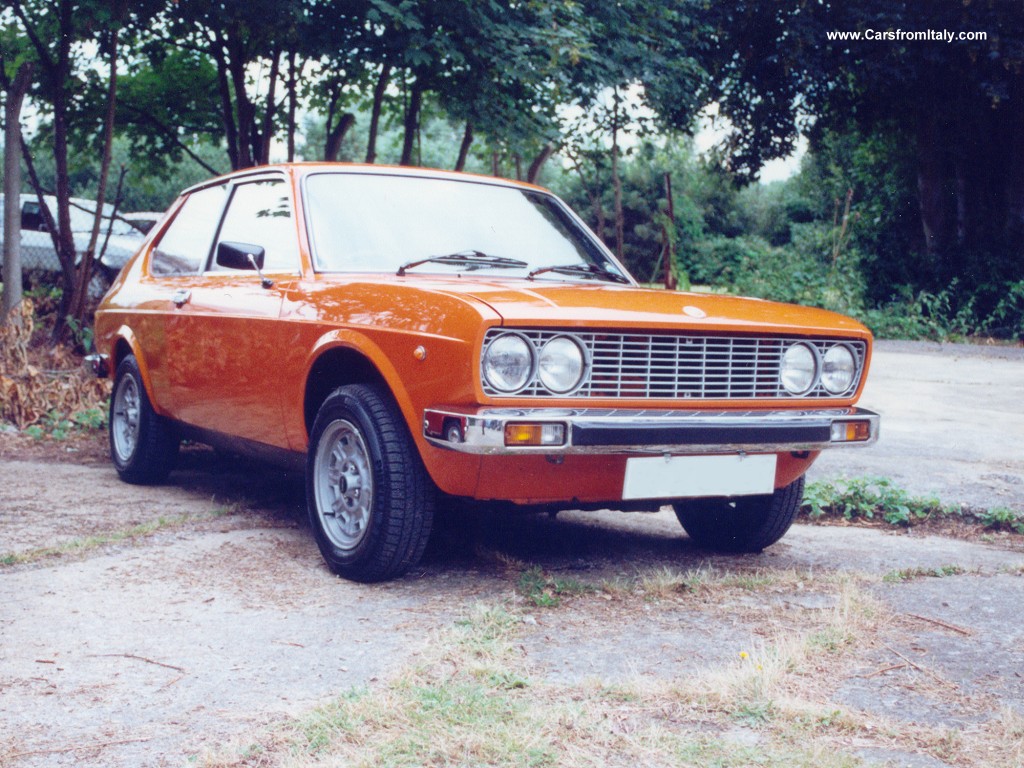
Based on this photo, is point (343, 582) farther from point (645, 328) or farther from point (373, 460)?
point (645, 328)

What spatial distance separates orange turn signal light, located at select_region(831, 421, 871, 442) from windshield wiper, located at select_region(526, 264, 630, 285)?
1225 millimetres

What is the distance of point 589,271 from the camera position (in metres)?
5.11

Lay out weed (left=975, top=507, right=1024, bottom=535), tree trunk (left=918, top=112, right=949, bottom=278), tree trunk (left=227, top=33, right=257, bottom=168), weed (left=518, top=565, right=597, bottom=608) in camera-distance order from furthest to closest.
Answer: tree trunk (left=918, top=112, right=949, bottom=278), tree trunk (left=227, top=33, right=257, bottom=168), weed (left=975, top=507, right=1024, bottom=535), weed (left=518, top=565, right=597, bottom=608)

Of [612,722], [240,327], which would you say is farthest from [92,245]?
[612,722]

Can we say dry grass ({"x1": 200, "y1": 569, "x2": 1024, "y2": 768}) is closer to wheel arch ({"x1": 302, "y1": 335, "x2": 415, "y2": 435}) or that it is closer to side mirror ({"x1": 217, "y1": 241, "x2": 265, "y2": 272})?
wheel arch ({"x1": 302, "y1": 335, "x2": 415, "y2": 435})

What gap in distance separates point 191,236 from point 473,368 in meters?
2.85

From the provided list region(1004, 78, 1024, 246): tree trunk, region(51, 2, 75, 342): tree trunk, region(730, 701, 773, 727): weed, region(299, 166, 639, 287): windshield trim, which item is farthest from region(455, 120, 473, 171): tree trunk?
Answer: region(1004, 78, 1024, 246): tree trunk

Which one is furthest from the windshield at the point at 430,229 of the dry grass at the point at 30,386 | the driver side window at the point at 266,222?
the dry grass at the point at 30,386

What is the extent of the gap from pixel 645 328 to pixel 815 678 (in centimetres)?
125

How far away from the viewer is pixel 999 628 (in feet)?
12.5

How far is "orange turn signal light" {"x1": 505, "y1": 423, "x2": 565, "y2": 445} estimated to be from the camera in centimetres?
368

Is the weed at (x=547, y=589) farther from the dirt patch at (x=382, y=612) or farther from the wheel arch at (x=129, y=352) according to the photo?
the wheel arch at (x=129, y=352)

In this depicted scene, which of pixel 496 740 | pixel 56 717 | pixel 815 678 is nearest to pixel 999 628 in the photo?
pixel 815 678

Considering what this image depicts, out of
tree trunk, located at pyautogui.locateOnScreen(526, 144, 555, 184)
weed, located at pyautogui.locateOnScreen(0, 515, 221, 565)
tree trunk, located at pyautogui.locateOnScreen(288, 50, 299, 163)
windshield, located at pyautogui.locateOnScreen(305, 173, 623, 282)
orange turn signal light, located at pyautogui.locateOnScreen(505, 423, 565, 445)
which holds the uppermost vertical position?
tree trunk, located at pyautogui.locateOnScreen(288, 50, 299, 163)
